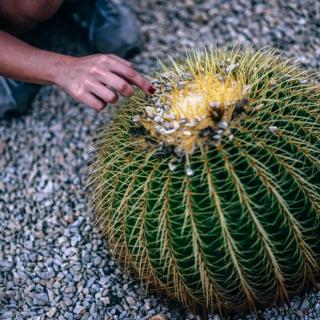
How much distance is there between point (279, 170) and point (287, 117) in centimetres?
14

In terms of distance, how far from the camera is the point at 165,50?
276 cm

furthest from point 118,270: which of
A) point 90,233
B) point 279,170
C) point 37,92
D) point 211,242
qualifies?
point 37,92

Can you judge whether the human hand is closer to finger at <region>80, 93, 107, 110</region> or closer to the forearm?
finger at <region>80, 93, 107, 110</region>

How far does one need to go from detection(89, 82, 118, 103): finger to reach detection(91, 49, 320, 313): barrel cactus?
11 cm

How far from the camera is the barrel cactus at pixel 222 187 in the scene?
4.97 feet

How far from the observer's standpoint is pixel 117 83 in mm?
1594

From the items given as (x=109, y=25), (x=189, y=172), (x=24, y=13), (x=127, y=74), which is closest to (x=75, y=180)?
(x=24, y=13)

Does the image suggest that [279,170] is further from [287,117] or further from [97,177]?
[97,177]

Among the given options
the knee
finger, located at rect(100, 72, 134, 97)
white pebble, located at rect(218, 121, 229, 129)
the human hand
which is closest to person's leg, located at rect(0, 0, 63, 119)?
the knee

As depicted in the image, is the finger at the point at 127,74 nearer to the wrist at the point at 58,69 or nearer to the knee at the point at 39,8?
the wrist at the point at 58,69

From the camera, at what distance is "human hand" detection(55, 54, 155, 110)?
160 centimetres

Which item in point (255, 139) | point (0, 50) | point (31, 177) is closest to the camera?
point (255, 139)

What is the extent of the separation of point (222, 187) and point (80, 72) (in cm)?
45

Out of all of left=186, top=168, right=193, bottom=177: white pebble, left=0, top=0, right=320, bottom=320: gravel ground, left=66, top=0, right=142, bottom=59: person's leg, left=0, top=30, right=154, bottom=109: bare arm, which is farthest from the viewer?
left=66, top=0, right=142, bottom=59: person's leg
